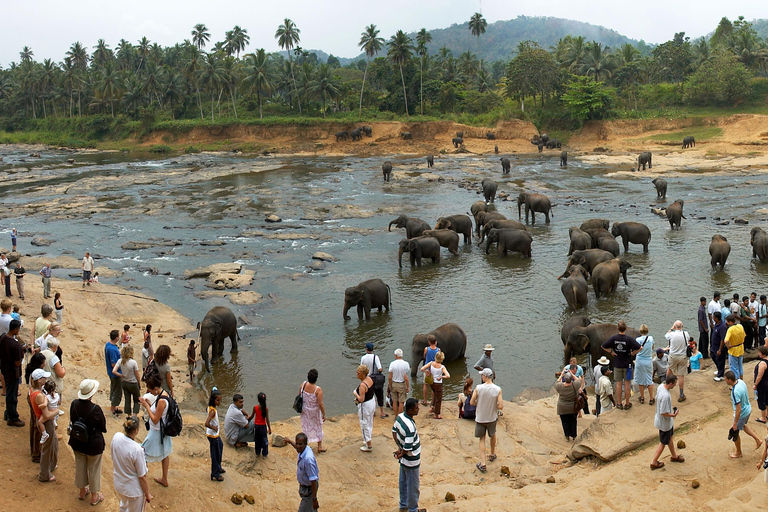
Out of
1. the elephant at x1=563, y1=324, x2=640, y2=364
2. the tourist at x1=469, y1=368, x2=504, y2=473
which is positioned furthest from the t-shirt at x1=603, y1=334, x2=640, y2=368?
the elephant at x1=563, y1=324, x2=640, y2=364

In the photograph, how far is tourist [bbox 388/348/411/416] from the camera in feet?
40.2

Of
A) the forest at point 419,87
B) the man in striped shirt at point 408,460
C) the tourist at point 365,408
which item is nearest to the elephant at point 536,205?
the tourist at point 365,408

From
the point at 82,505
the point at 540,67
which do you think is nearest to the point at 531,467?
the point at 82,505

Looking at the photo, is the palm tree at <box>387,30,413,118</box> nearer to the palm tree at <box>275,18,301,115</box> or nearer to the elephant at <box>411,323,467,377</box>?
the palm tree at <box>275,18,301,115</box>

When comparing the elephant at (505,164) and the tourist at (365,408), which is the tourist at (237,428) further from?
the elephant at (505,164)

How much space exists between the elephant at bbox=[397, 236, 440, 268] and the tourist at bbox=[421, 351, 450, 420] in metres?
12.4

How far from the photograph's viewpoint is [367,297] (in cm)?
1914

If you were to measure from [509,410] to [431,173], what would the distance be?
39691 millimetres

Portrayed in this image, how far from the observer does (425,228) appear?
28.3 meters

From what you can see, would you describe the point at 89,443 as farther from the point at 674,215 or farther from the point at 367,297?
the point at 674,215

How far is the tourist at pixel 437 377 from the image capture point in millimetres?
12203

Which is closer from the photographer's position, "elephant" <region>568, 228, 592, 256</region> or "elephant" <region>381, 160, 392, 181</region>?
"elephant" <region>568, 228, 592, 256</region>

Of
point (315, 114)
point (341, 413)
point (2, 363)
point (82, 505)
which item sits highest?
point (315, 114)

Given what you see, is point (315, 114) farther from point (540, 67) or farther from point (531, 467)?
point (531, 467)
